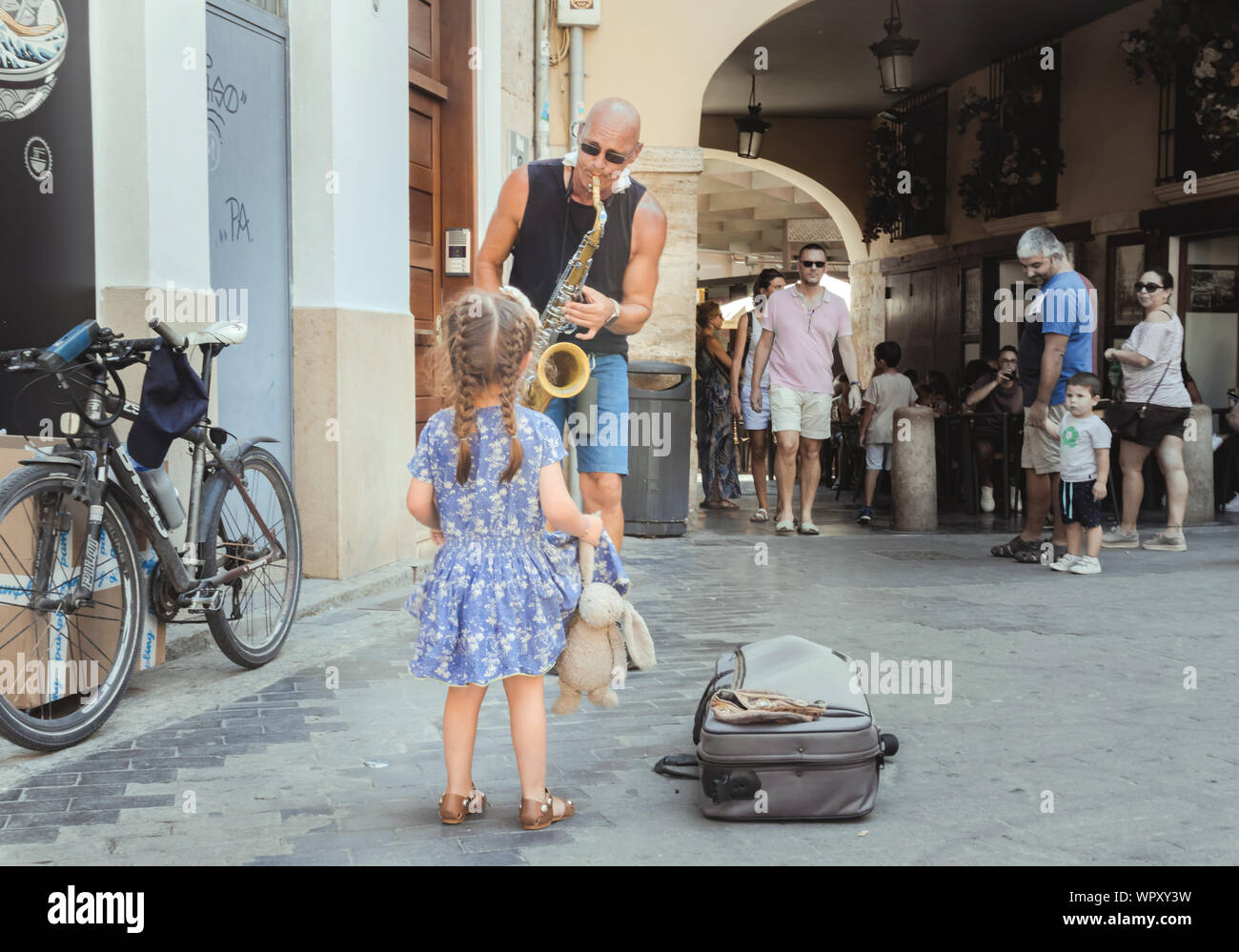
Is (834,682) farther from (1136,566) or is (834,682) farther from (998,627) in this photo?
(1136,566)

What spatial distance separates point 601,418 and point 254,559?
1.42 m

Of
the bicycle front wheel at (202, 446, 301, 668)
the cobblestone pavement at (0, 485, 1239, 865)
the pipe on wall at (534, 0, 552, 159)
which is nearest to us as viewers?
the cobblestone pavement at (0, 485, 1239, 865)

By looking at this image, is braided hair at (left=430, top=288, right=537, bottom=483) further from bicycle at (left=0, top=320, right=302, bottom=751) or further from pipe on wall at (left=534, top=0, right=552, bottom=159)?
pipe on wall at (left=534, top=0, right=552, bottom=159)

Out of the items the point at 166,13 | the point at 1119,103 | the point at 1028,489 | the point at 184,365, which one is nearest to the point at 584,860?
the point at 184,365

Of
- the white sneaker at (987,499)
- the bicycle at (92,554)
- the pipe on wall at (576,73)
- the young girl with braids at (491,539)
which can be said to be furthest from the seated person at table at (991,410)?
the young girl with braids at (491,539)

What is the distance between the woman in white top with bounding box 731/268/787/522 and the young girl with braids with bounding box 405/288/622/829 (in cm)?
753

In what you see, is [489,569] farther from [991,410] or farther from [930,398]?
[930,398]

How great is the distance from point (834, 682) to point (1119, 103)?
1268 cm

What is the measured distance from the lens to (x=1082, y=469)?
7.73 meters

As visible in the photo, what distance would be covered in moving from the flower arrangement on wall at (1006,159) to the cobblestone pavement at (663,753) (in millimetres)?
10133

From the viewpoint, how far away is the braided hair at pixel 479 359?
3.20 metres

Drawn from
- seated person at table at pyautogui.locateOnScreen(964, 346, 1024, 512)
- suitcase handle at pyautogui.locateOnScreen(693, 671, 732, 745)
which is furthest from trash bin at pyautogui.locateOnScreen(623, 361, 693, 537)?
suitcase handle at pyautogui.locateOnScreen(693, 671, 732, 745)

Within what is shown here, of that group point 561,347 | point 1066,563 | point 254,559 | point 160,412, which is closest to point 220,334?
point 160,412

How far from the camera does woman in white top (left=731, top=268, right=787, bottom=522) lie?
36.3ft
